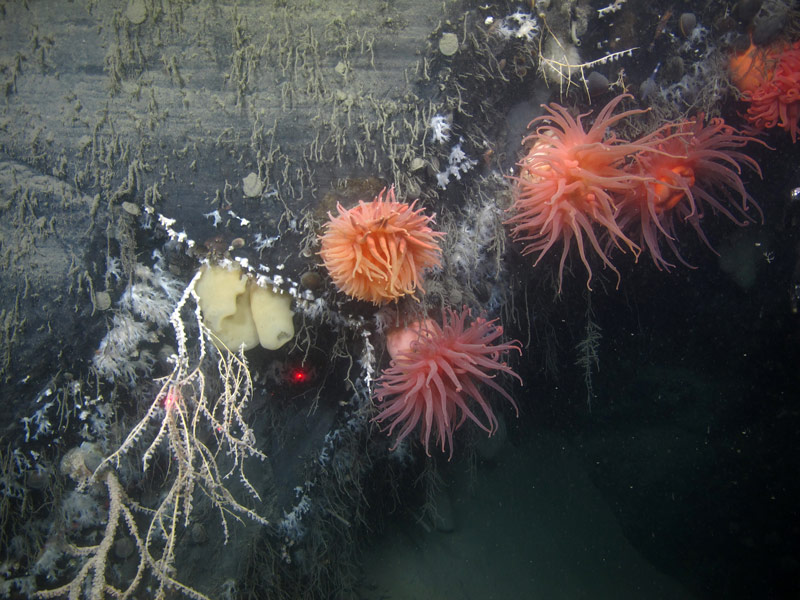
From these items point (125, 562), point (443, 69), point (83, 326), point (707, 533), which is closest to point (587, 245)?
point (443, 69)

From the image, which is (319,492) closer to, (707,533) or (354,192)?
(354,192)

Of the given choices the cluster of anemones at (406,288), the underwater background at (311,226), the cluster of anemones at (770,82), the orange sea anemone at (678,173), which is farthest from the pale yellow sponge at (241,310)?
the cluster of anemones at (770,82)

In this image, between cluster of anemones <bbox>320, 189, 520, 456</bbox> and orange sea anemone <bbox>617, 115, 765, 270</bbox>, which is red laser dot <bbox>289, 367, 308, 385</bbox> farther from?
orange sea anemone <bbox>617, 115, 765, 270</bbox>

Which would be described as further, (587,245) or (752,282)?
(752,282)

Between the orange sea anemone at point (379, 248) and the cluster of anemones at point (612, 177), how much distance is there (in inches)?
29.5

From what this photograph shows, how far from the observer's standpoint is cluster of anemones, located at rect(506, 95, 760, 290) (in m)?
2.47

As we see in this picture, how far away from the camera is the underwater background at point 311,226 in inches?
101

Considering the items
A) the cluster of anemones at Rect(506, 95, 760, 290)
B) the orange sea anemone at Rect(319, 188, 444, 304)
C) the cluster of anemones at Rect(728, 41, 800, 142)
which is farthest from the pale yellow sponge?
the cluster of anemones at Rect(728, 41, 800, 142)

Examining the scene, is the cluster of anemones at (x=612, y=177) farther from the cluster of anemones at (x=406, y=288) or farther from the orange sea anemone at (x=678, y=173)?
the cluster of anemones at (x=406, y=288)

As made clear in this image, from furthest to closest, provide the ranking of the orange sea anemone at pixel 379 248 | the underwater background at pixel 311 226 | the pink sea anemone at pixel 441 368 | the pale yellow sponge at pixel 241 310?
the pale yellow sponge at pixel 241 310
the pink sea anemone at pixel 441 368
the underwater background at pixel 311 226
the orange sea anemone at pixel 379 248

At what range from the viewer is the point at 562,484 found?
5.50 metres

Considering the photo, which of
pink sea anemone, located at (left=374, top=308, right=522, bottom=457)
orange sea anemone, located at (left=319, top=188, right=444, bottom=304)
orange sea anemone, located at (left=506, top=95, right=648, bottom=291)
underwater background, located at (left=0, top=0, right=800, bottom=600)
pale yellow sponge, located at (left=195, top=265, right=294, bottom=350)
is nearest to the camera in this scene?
orange sea anemone, located at (left=319, top=188, right=444, bottom=304)

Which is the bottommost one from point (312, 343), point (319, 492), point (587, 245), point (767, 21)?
point (319, 492)

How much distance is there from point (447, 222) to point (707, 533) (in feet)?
17.0
